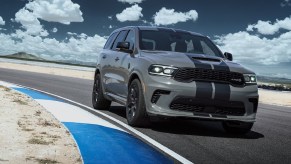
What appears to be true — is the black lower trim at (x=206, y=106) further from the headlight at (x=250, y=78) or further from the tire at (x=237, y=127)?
the headlight at (x=250, y=78)

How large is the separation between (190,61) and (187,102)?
68 centimetres

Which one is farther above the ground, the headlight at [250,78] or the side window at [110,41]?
the side window at [110,41]

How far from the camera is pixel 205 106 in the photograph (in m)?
7.23

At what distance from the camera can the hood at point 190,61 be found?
7266mm

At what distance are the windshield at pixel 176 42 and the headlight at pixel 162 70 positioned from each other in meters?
1.05

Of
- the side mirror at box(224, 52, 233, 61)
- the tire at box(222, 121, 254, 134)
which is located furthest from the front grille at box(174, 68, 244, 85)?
the side mirror at box(224, 52, 233, 61)

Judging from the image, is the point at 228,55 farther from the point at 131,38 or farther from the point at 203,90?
the point at 203,90

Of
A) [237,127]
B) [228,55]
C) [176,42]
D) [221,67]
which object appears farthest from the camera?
[228,55]

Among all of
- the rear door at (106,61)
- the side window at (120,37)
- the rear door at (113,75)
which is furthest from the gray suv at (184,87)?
the side window at (120,37)

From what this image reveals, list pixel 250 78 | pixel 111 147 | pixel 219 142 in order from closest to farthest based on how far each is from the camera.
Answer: pixel 111 147, pixel 219 142, pixel 250 78

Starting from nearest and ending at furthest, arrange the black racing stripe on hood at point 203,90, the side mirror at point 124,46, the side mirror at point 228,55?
the black racing stripe on hood at point 203,90
the side mirror at point 124,46
the side mirror at point 228,55

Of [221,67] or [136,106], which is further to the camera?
[136,106]

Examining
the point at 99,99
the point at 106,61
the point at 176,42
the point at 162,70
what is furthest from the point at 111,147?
the point at 99,99

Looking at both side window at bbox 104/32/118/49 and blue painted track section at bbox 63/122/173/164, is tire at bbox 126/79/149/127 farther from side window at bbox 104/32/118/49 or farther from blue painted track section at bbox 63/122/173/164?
side window at bbox 104/32/118/49
